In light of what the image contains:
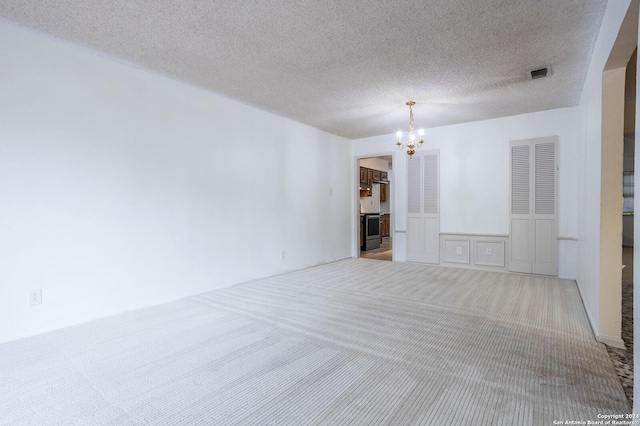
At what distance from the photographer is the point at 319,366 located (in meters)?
2.20

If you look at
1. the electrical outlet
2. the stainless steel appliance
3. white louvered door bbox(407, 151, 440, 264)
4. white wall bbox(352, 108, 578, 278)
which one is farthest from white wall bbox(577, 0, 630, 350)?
the stainless steel appliance

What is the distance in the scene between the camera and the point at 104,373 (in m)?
2.12

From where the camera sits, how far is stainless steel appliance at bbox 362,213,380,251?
829 centimetres

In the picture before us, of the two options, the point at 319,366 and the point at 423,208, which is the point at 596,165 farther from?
the point at 423,208

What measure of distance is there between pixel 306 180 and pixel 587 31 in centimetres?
423

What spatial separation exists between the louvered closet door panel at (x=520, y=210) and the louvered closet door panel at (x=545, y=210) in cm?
10

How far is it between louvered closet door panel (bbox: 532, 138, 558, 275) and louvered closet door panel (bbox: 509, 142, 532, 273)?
0.31ft

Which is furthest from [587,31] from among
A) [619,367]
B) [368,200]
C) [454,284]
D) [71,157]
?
[368,200]

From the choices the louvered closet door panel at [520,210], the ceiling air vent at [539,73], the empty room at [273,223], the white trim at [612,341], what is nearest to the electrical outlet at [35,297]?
the empty room at [273,223]

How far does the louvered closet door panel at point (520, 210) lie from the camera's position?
204 inches

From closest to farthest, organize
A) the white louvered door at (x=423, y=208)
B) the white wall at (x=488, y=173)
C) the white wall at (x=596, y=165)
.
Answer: the white wall at (x=596, y=165)
the white wall at (x=488, y=173)
the white louvered door at (x=423, y=208)

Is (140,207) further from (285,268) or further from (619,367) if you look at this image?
(619,367)

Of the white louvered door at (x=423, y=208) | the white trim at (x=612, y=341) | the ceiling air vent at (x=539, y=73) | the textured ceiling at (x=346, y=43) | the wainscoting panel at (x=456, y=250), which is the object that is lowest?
the white trim at (x=612, y=341)

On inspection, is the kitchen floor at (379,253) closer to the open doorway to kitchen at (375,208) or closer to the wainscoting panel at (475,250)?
the open doorway to kitchen at (375,208)
